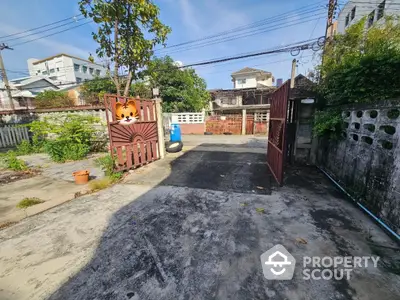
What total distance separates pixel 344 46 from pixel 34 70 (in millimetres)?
47719

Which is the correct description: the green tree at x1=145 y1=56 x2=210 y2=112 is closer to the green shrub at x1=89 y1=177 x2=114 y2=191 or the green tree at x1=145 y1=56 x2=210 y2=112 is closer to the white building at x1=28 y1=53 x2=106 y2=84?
the green shrub at x1=89 y1=177 x2=114 y2=191

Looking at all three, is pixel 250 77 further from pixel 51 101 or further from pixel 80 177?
pixel 80 177

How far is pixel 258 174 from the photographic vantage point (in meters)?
4.37

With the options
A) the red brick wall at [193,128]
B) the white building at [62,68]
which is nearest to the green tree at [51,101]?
the red brick wall at [193,128]

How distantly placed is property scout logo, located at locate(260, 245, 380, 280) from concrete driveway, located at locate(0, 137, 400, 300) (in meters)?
0.05

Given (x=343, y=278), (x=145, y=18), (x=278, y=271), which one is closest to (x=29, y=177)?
(x=145, y=18)

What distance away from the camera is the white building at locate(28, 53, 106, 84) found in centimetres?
3022

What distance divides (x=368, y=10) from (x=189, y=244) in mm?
18359

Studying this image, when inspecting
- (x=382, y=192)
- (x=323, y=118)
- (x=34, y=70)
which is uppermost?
(x=34, y=70)

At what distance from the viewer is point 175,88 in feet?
46.1

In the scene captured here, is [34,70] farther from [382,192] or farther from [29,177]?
[382,192]

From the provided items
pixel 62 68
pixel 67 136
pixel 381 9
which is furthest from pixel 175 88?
pixel 62 68

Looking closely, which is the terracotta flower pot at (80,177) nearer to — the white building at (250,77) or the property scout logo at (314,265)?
the property scout logo at (314,265)

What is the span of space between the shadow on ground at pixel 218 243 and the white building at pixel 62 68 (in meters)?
35.3
